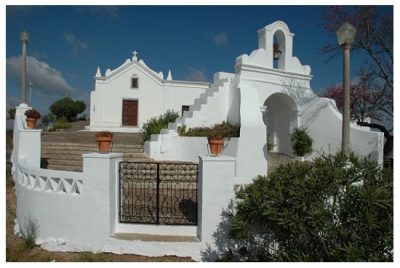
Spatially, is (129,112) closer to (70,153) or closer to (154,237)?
(70,153)

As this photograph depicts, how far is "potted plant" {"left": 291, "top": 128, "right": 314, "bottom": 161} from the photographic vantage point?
11453 millimetres

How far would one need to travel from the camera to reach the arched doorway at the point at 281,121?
39.8 feet

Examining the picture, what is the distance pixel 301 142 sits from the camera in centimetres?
1150

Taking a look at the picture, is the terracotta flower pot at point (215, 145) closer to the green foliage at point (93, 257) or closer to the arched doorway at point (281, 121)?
the green foliage at point (93, 257)

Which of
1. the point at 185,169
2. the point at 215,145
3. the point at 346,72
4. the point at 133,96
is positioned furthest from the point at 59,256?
the point at 133,96

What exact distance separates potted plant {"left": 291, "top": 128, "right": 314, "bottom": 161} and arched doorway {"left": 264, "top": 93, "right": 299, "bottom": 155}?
1.36 feet

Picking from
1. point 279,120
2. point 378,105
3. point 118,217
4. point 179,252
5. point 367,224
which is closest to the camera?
point 367,224

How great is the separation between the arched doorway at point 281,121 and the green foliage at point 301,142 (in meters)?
0.42

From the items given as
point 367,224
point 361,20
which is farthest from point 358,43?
point 367,224

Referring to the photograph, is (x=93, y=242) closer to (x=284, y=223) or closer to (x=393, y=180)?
(x=284, y=223)

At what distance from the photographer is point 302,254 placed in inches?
154

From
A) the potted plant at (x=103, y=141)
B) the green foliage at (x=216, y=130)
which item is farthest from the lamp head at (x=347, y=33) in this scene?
the green foliage at (x=216, y=130)

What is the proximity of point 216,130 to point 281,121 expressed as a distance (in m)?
4.01

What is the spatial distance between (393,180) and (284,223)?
1593 mm
